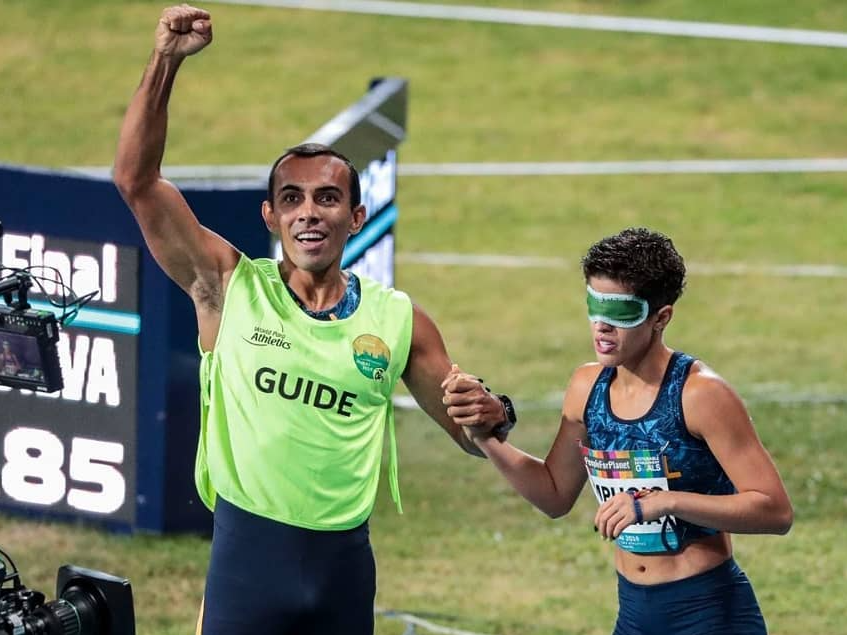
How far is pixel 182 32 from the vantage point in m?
5.16

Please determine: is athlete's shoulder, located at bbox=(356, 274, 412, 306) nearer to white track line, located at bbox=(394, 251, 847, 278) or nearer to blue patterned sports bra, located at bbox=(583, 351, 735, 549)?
blue patterned sports bra, located at bbox=(583, 351, 735, 549)

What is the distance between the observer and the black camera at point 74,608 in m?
5.71

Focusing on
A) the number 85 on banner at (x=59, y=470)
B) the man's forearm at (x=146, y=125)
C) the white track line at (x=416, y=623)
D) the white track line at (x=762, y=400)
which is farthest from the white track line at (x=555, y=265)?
the man's forearm at (x=146, y=125)

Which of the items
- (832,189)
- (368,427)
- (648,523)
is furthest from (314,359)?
(832,189)

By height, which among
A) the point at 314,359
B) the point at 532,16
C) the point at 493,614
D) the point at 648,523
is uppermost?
the point at 532,16

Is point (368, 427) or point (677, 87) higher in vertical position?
point (677, 87)

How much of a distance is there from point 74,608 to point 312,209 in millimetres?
1470

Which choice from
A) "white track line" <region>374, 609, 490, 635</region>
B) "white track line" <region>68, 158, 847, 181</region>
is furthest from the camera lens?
"white track line" <region>68, 158, 847, 181</region>

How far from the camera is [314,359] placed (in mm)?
5312

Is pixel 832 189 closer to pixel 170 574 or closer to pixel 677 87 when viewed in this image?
pixel 677 87

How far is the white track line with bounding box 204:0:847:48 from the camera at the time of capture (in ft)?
72.2

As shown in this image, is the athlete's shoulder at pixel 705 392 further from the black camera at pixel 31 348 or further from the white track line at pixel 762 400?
the white track line at pixel 762 400

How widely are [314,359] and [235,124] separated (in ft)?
48.8

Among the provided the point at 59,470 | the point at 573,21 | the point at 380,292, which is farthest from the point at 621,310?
the point at 573,21
